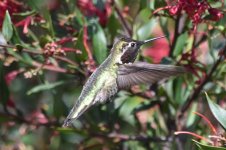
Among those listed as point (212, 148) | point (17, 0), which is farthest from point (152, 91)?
point (212, 148)

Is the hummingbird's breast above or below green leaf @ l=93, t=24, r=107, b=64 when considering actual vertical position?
below

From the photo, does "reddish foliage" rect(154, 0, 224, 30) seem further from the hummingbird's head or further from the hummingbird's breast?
the hummingbird's breast

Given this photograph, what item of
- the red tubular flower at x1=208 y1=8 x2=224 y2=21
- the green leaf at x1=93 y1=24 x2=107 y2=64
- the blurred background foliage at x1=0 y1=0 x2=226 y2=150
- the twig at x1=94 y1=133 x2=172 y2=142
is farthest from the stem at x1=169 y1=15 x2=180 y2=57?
the twig at x1=94 y1=133 x2=172 y2=142

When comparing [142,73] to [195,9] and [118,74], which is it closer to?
[118,74]

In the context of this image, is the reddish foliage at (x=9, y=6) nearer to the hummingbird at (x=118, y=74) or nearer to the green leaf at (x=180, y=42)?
the hummingbird at (x=118, y=74)

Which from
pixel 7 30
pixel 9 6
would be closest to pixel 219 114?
pixel 7 30

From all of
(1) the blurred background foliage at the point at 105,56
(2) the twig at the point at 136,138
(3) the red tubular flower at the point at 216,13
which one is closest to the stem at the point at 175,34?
(1) the blurred background foliage at the point at 105,56

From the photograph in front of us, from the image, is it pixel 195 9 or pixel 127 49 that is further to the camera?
pixel 127 49
